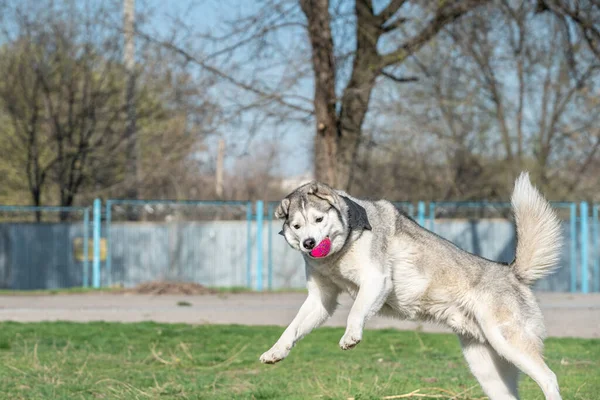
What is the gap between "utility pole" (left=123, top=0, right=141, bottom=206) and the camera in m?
28.1

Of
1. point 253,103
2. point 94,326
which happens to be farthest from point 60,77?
point 94,326

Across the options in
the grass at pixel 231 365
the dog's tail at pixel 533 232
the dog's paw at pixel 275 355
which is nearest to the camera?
the dog's paw at pixel 275 355

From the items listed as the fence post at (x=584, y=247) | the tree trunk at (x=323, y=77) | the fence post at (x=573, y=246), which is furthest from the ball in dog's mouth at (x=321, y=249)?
the fence post at (x=573, y=246)

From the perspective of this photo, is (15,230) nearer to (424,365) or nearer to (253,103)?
(253,103)

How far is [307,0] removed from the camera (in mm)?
20203

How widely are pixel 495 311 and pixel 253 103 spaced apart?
48.2ft

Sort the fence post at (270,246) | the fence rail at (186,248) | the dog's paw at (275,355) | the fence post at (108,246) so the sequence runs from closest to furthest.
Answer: the dog's paw at (275,355)
the fence post at (108,246)
the fence post at (270,246)
the fence rail at (186,248)

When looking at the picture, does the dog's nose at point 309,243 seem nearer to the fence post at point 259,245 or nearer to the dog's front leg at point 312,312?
the dog's front leg at point 312,312

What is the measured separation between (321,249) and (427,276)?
96 centimetres

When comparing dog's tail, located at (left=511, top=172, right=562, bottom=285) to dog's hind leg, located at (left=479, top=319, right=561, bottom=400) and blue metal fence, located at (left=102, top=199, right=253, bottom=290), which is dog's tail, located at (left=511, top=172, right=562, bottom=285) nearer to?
dog's hind leg, located at (left=479, top=319, right=561, bottom=400)

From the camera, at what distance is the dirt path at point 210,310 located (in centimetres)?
1625

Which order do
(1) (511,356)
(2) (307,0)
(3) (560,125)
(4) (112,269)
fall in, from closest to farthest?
(1) (511,356) < (2) (307,0) < (4) (112,269) < (3) (560,125)

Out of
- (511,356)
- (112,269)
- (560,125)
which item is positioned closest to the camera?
(511,356)

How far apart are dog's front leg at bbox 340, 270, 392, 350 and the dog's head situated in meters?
0.33
